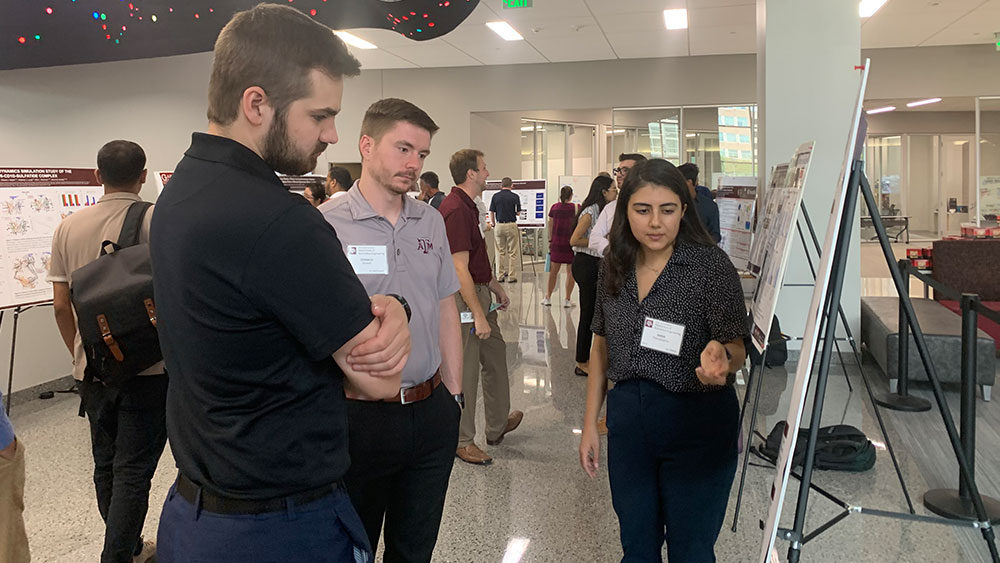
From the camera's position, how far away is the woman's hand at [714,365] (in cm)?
177

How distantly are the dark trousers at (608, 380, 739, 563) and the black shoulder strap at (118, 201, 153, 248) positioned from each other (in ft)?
6.01

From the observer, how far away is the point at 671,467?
1912mm

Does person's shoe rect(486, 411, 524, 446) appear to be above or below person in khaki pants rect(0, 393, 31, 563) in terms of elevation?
below

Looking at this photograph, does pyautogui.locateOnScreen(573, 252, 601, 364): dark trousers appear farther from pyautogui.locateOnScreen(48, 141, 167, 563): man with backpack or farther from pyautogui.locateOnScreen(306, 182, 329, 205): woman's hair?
pyautogui.locateOnScreen(48, 141, 167, 563): man with backpack

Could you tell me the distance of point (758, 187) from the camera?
6.22m

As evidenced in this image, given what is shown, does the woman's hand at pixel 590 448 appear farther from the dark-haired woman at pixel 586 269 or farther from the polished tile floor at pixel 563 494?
the dark-haired woman at pixel 586 269

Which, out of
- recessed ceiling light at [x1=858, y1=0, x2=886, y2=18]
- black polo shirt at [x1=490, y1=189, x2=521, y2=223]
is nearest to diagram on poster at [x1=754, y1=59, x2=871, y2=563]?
recessed ceiling light at [x1=858, y1=0, x2=886, y2=18]

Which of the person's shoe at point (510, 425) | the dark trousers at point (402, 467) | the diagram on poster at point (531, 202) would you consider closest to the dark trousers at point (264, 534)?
the dark trousers at point (402, 467)

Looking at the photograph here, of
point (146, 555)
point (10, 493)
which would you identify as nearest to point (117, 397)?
point (146, 555)

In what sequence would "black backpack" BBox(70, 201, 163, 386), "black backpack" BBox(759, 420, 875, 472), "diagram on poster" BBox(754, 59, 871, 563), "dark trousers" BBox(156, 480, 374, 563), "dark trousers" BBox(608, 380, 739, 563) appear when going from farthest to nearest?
"black backpack" BBox(759, 420, 875, 472)
"black backpack" BBox(70, 201, 163, 386)
"dark trousers" BBox(608, 380, 739, 563)
"diagram on poster" BBox(754, 59, 871, 563)
"dark trousers" BBox(156, 480, 374, 563)

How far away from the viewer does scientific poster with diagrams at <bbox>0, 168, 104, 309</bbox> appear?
15.7 feet

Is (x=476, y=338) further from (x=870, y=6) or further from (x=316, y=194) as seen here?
(x=870, y=6)

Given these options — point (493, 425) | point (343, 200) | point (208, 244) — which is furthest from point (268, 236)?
point (493, 425)

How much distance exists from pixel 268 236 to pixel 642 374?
1.23 metres
